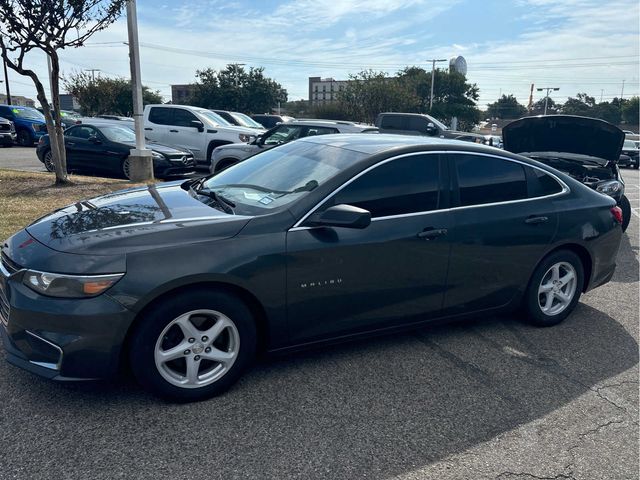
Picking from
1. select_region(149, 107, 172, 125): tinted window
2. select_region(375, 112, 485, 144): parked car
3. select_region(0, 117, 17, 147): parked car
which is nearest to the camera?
select_region(149, 107, 172, 125): tinted window

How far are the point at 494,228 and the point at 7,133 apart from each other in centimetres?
2167

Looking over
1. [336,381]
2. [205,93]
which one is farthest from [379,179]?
[205,93]

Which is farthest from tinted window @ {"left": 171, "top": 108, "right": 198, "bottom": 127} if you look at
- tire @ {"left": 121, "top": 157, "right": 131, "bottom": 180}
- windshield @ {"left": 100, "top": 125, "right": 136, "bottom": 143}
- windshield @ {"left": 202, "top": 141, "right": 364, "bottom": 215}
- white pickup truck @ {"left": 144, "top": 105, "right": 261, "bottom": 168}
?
windshield @ {"left": 202, "top": 141, "right": 364, "bottom": 215}

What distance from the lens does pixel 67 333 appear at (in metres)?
2.78

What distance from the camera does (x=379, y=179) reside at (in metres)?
3.68

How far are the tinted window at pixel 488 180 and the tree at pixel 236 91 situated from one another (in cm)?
5537

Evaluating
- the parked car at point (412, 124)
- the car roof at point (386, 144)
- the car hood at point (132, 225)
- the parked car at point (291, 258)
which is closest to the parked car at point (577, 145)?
the parked car at point (291, 258)

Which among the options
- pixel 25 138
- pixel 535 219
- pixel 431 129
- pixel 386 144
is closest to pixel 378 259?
pixel 386 144

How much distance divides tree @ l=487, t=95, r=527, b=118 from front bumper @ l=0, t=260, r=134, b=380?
112 metres

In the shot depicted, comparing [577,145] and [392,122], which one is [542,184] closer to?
[577,145]

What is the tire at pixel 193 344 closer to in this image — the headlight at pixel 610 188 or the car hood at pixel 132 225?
the car hood at pixel 132 225

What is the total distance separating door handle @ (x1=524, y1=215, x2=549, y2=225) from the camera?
4219 mm

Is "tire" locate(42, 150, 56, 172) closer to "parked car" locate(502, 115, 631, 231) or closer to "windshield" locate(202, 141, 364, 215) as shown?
"windshield" locate(202, 141, 364, 215)

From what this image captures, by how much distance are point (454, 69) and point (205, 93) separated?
4033 cm
